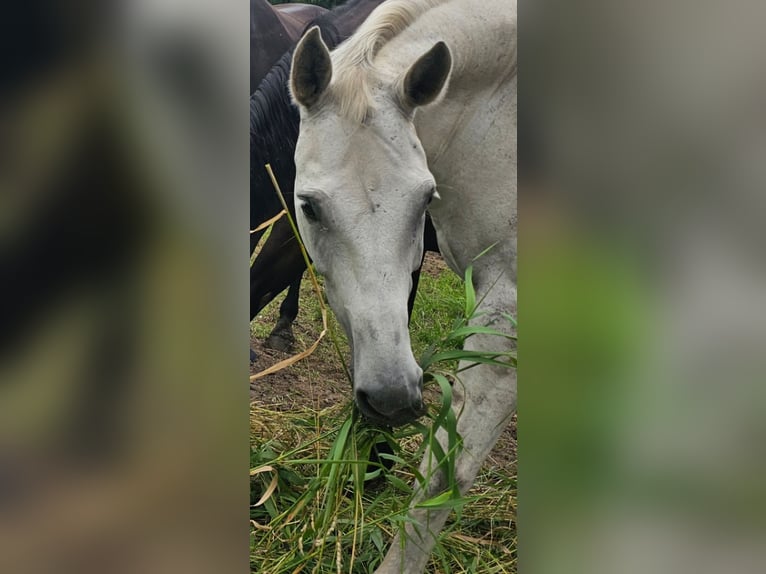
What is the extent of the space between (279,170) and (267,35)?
331mm

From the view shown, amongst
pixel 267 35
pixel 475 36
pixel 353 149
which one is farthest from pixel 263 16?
pixel 353 149

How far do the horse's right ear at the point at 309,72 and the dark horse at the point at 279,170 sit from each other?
0.82 feet

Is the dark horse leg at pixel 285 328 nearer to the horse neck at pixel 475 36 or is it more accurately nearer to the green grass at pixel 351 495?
the green grass at pixel 351 495

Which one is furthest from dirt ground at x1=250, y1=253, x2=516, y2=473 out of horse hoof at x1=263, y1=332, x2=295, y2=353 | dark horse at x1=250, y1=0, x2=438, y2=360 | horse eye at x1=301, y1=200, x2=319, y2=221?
horse eye at x1=301, y1=200, x2=319, y2=221

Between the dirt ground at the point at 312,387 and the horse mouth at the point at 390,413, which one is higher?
the horse mouth at the point at 390,413

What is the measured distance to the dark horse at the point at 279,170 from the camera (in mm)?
1295

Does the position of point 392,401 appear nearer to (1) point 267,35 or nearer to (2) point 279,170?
(2) point 279,170

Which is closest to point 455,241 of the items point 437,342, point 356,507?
point 437,342

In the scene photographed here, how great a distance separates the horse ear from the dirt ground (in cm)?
47

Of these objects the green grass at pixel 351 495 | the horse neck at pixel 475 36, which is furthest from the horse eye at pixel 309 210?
the horse neck at pixel 475 36

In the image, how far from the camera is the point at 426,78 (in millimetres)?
1040
